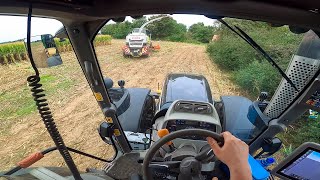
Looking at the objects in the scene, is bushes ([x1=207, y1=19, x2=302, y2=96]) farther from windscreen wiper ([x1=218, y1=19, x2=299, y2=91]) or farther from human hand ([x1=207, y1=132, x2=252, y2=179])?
human hand ([x1=207, y1=132, x2=252, y2=179])

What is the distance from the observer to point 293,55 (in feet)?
5.64

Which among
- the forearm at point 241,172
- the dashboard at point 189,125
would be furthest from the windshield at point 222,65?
the forearm at point 241,172

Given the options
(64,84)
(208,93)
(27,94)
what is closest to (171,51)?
(64,84)

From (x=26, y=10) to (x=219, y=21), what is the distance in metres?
0.81

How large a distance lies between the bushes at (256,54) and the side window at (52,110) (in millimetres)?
865

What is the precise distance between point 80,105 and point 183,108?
420cm

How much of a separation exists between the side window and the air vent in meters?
1.23

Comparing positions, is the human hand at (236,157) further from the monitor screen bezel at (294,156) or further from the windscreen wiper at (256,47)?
the windscreen wiper at (256,47)

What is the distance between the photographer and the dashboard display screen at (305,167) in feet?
3.32

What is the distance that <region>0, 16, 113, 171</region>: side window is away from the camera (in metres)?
1.43

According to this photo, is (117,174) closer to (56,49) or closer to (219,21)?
(56,49)

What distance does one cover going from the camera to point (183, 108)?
2139 millimetres

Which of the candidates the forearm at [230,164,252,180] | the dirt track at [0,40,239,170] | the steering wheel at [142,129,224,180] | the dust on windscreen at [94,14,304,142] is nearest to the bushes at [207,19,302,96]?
the dust on windscreen at [94,14,304,142]

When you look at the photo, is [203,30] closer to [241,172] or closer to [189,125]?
[189,125]
